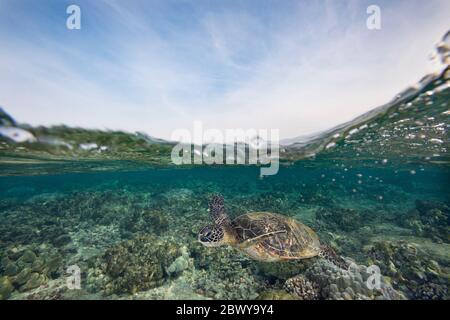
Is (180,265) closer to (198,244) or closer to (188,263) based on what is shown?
(188,263)

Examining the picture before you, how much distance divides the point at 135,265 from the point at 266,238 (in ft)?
17.6

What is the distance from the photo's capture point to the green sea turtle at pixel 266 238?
24.0 feet

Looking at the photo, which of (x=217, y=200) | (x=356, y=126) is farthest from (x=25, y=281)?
(x=356, y=126)

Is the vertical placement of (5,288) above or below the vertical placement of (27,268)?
below

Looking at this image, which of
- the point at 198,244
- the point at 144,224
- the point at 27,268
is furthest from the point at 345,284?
the point at 27,268

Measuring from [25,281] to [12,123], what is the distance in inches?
298

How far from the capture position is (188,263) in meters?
9.30

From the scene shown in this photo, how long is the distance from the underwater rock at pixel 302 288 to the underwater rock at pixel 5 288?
10.1 meters

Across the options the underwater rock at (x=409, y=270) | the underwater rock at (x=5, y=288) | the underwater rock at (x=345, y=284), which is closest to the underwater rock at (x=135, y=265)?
the underwater rock at (x=5, y=288)

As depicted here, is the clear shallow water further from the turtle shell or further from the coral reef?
the turtle shell

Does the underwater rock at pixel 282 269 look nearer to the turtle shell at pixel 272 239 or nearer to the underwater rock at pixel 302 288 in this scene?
the underwater rock at pixel 302 288

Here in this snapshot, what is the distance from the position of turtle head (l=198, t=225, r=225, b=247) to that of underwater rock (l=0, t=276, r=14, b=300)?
7.52 meters

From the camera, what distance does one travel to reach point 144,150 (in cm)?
1805
